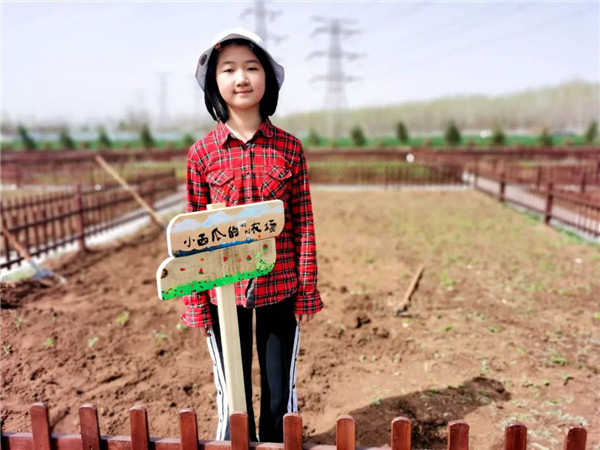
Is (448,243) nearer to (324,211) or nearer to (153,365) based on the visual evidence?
(324,211)

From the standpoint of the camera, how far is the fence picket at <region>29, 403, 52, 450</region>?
167 cm

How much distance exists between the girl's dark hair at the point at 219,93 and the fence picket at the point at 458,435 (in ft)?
4.47

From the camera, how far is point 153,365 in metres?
3.41

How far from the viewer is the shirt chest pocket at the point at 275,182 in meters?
1.88

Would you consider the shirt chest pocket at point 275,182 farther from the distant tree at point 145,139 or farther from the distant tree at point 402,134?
the distant tree at point 145,139

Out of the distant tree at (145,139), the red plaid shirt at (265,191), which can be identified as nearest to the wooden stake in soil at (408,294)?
the red plaid shirt at (265,191)

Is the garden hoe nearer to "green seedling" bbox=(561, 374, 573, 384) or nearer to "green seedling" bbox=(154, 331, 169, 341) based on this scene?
"green seedling" bbox=(154, 331, 169, 341)

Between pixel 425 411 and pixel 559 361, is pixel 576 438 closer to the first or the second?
pixel 425 411

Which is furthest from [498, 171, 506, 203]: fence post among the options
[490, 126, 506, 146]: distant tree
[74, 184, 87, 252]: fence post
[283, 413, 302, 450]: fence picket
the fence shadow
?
[490, 126, 506, 146]: distant tree

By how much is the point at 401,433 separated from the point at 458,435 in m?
0.19

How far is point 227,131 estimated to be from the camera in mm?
1888

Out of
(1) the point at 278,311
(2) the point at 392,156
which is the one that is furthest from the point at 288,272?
(2) the point at 392,156

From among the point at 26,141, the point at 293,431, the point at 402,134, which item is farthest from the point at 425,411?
the point at 26,141

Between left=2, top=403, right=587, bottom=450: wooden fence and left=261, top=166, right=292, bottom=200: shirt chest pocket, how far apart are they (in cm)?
83
